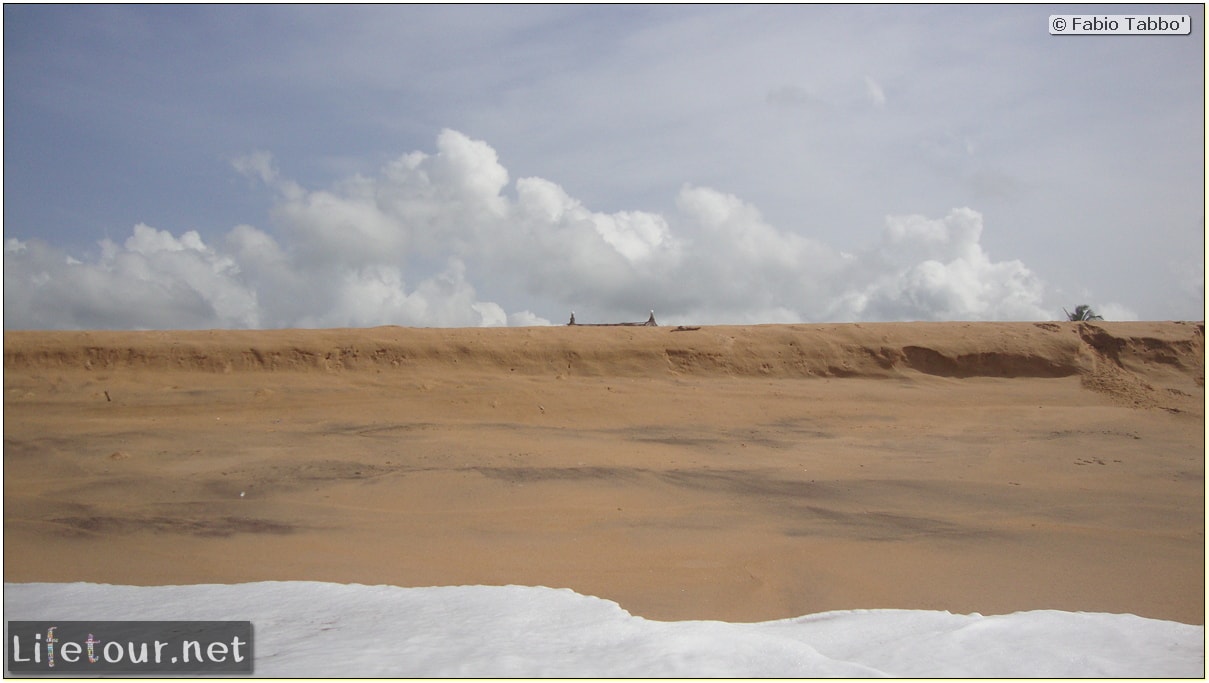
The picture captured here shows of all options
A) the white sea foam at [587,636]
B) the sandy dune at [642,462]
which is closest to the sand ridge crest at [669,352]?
the sandy dune at [642,462]

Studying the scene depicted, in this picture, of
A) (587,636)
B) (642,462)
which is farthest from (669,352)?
(587,636)

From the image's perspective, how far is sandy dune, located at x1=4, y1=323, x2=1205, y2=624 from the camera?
4516mm

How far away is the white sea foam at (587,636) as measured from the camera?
3006 millimetres

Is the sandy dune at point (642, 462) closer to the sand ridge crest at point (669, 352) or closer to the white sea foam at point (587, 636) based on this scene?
the sand ridge crest at point (669, 352)

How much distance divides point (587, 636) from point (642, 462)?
3919 millimetres

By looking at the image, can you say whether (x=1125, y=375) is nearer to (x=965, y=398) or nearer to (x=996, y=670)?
(x=965, y=398)

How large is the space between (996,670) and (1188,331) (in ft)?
42.0

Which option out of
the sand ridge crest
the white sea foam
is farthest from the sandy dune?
the white sea foam

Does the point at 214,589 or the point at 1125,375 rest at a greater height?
the point at 1125,375

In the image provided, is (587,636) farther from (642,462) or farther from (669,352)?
A: (669,352)

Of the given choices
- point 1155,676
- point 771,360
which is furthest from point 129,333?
point 1155,676

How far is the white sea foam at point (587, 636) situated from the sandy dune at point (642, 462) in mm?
344

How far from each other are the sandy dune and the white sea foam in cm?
34

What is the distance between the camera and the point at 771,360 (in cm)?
1280
